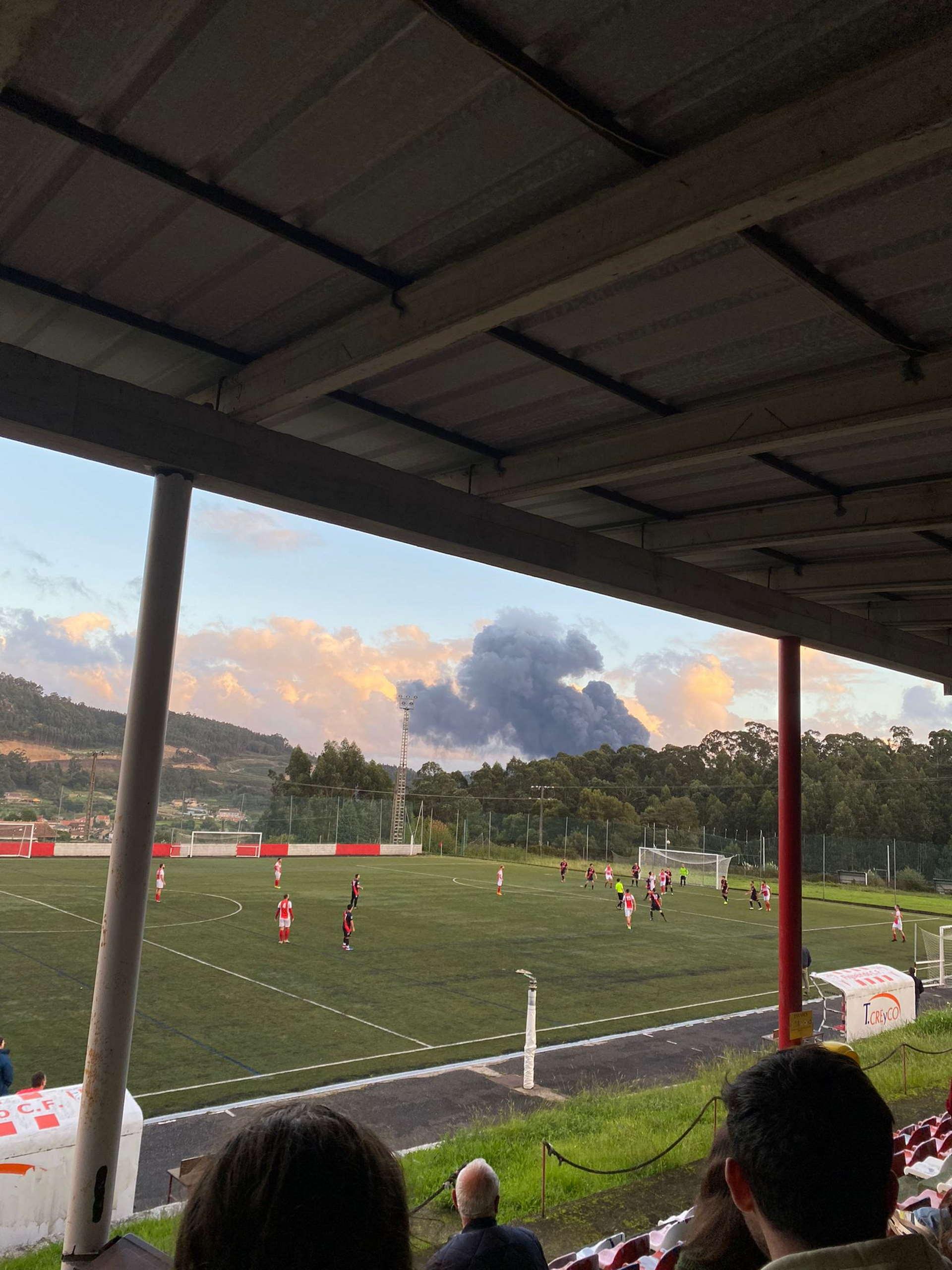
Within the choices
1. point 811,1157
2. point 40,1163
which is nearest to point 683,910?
point 40,1163

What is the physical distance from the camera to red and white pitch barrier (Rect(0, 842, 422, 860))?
144ft

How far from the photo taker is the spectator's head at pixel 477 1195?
12.0ft

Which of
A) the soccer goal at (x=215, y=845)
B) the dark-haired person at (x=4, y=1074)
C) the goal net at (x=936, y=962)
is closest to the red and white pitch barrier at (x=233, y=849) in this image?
the soccer goal at (x=215, y=845)

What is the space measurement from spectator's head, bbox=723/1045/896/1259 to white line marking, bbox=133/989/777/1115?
10.5m

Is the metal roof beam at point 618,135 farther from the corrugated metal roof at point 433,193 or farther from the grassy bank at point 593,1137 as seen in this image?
the grassy bank at point 593,1137

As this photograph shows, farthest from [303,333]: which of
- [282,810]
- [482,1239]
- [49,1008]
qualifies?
[282,810]

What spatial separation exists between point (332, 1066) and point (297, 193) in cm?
1176

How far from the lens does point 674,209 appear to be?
11.7 ft

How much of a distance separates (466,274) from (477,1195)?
3.95 meters

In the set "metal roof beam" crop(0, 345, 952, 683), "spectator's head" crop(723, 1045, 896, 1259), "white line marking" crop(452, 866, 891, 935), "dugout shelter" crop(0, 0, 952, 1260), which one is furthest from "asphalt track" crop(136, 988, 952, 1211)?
"white line marking" crop(452, 866, 891, 935)

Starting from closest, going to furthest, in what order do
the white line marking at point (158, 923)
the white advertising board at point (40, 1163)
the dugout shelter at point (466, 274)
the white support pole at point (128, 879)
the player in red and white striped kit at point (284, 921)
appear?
1. the dugout shelter at point (466, 274)
2. the white support pole at point (128, 879)
3. the white advertising board at point (40, 1163)
4. the player in red and white striped kit at point (284, 921)
5. the white line marking at point (158, 923)

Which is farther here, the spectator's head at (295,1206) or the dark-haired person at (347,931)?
the dark-haired person at (347,931)

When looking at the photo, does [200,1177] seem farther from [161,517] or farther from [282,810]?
[282,810]

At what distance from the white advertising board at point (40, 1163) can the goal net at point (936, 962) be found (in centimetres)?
1788
